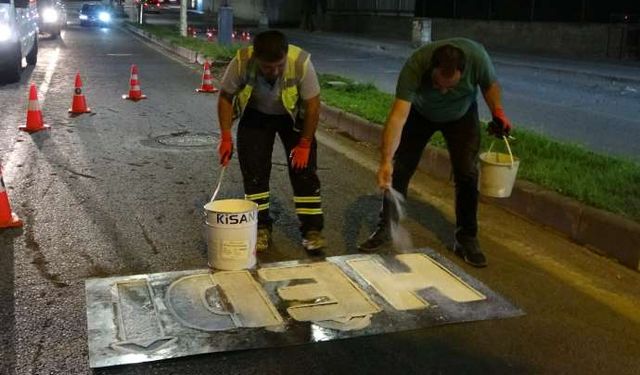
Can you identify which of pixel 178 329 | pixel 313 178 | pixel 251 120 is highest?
pixel 251 120

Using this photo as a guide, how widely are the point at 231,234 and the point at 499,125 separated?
1.85 metres

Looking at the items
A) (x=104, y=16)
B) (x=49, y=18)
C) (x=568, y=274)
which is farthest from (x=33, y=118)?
(x=104, y=16)

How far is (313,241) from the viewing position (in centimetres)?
500

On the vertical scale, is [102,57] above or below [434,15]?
below

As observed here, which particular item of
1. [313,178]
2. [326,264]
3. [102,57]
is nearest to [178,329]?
[326,264]

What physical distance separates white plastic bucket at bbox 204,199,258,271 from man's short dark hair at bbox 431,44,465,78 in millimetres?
1422

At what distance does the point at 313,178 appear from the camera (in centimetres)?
497

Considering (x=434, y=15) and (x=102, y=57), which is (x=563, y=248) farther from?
(x=434, y=15)

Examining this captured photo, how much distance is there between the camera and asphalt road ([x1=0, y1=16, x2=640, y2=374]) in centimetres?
352

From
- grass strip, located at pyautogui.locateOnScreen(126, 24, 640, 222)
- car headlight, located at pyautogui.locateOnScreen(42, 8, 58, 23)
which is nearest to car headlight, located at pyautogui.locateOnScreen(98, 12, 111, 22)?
car headlight, located at pyautogui.locateOnScreen(42, 8, 58, 23)

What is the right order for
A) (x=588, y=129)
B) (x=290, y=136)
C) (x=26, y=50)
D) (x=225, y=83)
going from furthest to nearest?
1. (x=26, y=50)
2. (x=588, y=129)
3. (x=290, y=136)
4. (x=225, y=83)

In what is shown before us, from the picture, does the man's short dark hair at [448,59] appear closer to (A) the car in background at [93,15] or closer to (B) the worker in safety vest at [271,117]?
(B) the worker in safety vest at [271,117]

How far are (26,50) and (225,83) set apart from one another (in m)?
12.0

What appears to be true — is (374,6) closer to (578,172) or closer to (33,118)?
(33,118)
